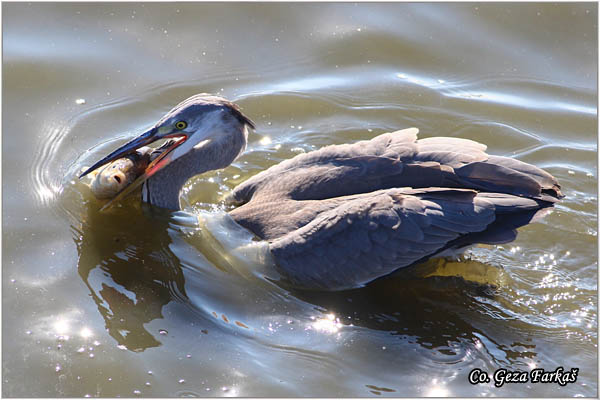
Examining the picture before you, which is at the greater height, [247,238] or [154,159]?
[154,159]

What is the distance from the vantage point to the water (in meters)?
4.72

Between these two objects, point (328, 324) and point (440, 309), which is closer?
point (328, 324)

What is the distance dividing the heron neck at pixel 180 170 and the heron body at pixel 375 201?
4.9 inches

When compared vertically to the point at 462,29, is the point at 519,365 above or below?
below

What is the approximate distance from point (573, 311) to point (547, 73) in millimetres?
3487

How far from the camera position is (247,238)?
566 centimetres

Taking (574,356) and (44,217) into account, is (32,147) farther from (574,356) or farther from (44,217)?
(574,356)

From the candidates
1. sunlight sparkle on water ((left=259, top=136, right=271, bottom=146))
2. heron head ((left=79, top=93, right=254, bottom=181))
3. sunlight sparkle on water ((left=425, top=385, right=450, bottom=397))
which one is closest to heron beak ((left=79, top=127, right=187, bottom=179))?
heron head ((left=79, top=93, right=254, bottom=181))

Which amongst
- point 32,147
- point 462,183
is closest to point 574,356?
point 462,183

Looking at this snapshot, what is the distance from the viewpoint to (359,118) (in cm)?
727

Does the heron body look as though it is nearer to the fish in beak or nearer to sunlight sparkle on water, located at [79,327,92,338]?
the fish in beak

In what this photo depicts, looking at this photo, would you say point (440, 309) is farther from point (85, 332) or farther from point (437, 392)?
point (85, 332)

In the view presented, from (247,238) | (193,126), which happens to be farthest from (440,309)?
(193,126)

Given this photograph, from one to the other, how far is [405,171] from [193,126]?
180 centimetres
